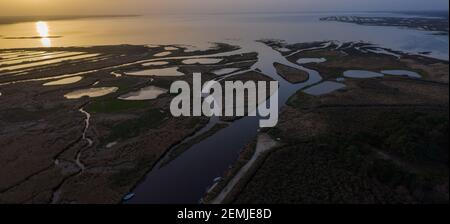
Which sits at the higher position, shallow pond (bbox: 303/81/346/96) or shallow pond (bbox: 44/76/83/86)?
shallow pond (bbox: 44/76/83/86)

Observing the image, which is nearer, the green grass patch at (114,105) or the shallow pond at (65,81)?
the green grass patch at (114,105)

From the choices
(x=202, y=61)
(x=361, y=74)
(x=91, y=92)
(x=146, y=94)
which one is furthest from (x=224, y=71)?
(x=91, y=92)

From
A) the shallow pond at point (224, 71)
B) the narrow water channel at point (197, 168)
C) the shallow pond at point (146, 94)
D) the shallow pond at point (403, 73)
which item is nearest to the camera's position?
the narrow water channel at point (197, 168)

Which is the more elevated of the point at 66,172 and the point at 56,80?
the point at 56,80

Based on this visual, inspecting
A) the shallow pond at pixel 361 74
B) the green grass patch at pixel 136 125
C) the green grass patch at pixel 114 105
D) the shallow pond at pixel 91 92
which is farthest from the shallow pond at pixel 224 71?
the green grass patch at pixel 136 125

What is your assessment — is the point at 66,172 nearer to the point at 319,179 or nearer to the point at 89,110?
the point at 89,110

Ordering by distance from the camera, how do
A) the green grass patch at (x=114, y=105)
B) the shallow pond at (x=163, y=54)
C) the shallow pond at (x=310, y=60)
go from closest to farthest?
1. the green grass patch at (x=114, y=105)
2. the shallow pond at (x=310, y=60)
3. the shallow pond at (x=163, y=54)

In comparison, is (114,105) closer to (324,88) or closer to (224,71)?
(224,71)

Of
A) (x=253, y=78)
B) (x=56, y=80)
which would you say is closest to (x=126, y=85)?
(x=56, y=80)

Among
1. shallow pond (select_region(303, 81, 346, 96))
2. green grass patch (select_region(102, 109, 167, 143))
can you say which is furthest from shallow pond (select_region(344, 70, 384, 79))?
green grass patch (select_region(102, 109, 167, 143))

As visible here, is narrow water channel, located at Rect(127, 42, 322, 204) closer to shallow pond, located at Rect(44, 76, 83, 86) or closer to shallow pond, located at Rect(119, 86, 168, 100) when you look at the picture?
shallow pond, located at Rect(119, 86, 168, 100)

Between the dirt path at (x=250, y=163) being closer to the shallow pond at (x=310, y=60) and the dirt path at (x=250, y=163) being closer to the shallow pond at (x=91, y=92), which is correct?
the shallow pond at (x=91, y=92)
